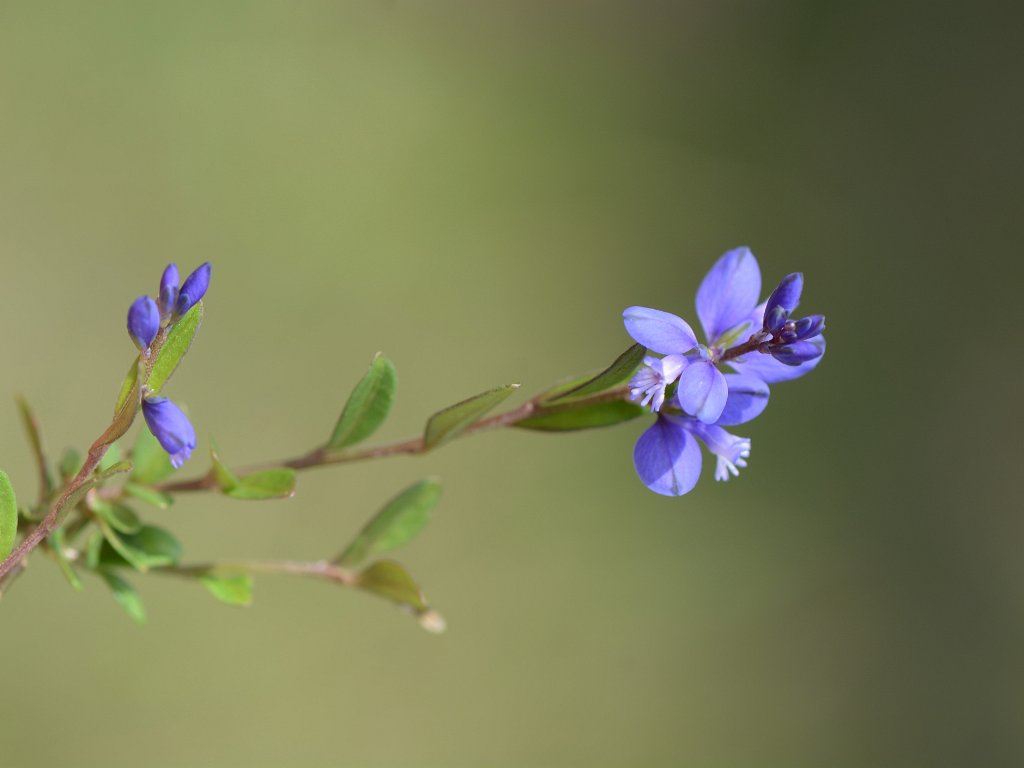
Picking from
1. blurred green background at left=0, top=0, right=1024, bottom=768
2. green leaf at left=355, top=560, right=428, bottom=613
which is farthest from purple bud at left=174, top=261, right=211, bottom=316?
blurred green background at left=0, top=0, right=1024, bottom=768

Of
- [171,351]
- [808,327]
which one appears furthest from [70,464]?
[808,327]

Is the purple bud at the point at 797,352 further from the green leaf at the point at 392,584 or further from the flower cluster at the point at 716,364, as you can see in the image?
the green leaf at the point at 392,584

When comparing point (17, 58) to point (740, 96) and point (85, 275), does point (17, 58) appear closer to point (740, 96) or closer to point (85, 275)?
point (85, 275)

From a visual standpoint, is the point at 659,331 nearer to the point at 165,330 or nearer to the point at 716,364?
the point at 716,364

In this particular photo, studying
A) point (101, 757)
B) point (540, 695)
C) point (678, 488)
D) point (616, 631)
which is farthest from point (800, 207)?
point (678, 488)

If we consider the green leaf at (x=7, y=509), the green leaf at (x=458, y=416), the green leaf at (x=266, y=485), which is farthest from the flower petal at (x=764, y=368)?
the green leaf at (x=7, y=509)
